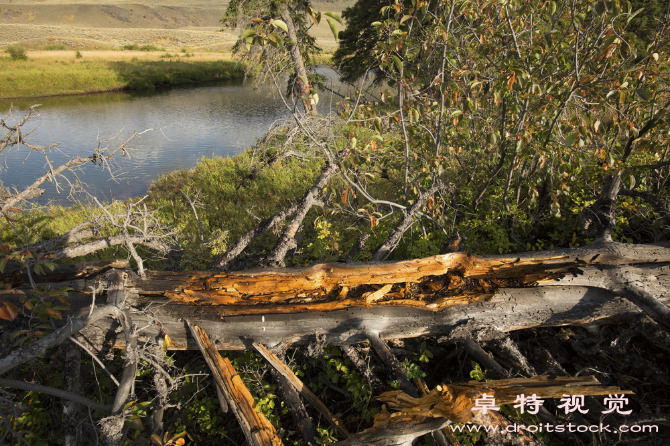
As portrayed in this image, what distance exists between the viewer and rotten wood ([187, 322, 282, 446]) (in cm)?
214

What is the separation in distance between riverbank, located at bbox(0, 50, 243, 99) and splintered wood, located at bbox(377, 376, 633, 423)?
23512mm

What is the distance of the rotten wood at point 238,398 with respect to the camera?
214 cm

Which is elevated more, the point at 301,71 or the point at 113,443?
the point at 301,71

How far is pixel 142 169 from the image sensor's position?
12.0 meters

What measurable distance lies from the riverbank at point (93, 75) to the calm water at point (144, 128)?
2.23m

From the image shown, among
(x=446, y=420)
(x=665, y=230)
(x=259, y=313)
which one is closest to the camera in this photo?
(x=446, y=420)

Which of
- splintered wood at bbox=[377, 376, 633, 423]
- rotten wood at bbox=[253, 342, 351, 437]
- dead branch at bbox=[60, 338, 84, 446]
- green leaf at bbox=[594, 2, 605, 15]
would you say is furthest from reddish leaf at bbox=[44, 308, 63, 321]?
green leaf at bbox=[594, 2, 605, 15]

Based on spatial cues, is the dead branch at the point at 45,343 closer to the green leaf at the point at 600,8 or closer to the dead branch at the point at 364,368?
the dead branch at the point at 364,368

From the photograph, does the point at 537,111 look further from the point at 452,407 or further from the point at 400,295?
the point at 452,407

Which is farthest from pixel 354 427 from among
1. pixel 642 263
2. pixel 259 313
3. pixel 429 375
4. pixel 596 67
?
pixel 596 67

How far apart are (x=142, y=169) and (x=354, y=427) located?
41.2 feet

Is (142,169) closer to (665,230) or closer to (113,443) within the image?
(113,443)

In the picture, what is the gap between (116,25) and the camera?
3607 inches

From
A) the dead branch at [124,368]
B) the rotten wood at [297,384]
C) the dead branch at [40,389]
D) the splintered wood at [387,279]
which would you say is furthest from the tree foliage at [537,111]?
the dead branch at [40,389]
